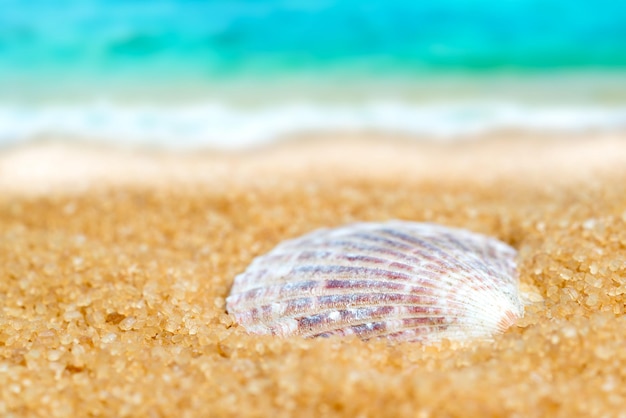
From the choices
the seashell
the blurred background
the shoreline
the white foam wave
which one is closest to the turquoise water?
the blurred background

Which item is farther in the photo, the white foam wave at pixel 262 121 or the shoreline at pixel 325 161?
the white foam wave at pixel 262 121

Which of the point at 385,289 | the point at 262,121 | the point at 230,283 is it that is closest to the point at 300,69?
the point at 262,121

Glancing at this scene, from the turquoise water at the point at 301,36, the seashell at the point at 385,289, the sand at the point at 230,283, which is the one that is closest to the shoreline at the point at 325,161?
the sand at the point at 230,283

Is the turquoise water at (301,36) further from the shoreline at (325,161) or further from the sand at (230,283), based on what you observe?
the sand at (230,283)

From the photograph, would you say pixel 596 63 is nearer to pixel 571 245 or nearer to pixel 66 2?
pixel 571 245

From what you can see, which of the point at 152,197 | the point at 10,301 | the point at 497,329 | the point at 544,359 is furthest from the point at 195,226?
the point at 544,359
